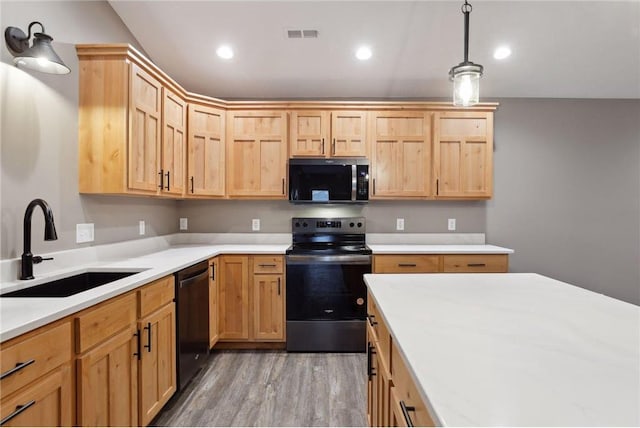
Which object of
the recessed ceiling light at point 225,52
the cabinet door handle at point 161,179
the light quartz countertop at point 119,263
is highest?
the recessed ceiling light at point 225,52

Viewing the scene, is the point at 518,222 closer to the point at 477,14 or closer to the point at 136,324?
the point at 477,14

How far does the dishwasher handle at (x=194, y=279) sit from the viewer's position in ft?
6.80

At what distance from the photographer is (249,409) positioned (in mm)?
1975

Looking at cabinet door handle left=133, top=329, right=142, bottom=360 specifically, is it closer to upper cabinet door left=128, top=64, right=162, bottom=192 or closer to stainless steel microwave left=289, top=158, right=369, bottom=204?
upper cabinet door left=128, top=64, right=162, bottom=192

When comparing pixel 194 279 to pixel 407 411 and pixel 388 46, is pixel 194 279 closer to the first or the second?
pixel 407 411

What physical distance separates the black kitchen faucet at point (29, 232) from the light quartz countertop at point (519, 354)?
64.1 inches

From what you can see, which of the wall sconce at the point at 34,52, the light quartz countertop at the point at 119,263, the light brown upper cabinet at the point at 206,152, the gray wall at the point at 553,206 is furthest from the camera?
the gray wall at the point at 553,206

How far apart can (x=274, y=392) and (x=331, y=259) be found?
1.14m

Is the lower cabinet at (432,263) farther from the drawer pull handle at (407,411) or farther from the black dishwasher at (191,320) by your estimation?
the drawer pull handle at (407,411)

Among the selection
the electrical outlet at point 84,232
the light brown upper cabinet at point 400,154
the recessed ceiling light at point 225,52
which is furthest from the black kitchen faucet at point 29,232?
the light brown upper cabinet at point 400,154

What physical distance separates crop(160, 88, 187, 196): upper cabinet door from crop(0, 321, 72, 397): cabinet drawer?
1.50 metres

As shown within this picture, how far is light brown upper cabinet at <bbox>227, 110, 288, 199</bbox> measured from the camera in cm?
304

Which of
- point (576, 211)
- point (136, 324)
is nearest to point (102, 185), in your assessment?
point (136, 324)

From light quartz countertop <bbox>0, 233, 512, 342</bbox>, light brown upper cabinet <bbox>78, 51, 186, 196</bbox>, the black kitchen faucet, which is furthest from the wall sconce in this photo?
light quartz countertop <bbox>0, 233, 512, 342</bbox>
